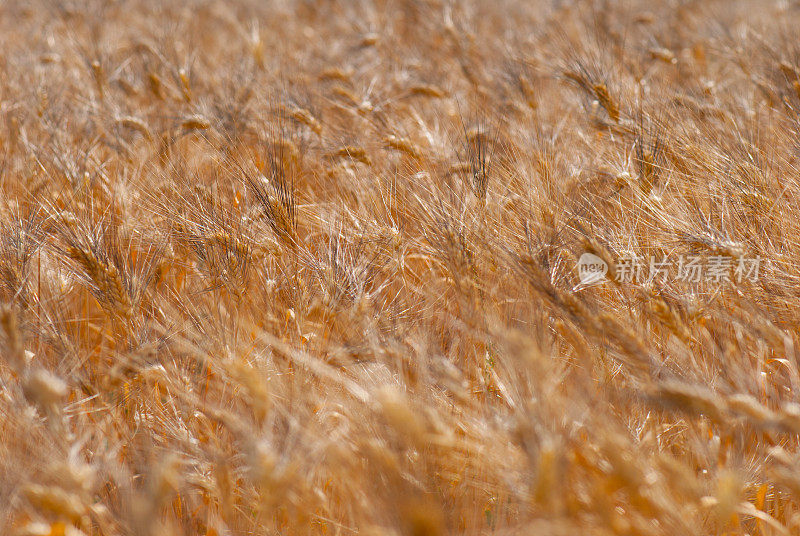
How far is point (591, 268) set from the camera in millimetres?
1309

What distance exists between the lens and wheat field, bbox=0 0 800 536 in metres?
0.93

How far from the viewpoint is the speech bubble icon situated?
130 cm

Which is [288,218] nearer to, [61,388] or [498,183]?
[498,183]

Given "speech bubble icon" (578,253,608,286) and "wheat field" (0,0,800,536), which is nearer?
"wheat field" (0,0,800,536)

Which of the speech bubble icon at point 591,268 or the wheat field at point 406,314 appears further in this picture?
the speech bubble icon at point 591,268

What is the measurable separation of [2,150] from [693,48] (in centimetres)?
291

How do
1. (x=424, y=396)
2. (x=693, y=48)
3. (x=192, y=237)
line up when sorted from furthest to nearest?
(x=693, y=48)
(x=192, y=237)
(x=424, y=396)

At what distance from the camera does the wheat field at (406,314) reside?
3.06 ft

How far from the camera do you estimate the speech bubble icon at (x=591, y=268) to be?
130 cm

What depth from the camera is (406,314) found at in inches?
54.8

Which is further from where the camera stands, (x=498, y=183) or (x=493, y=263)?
(x=498, y=183)

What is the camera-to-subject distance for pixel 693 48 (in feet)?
10.4

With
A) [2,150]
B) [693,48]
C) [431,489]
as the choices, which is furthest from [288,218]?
[693,48]

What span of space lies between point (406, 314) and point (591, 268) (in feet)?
1.25
